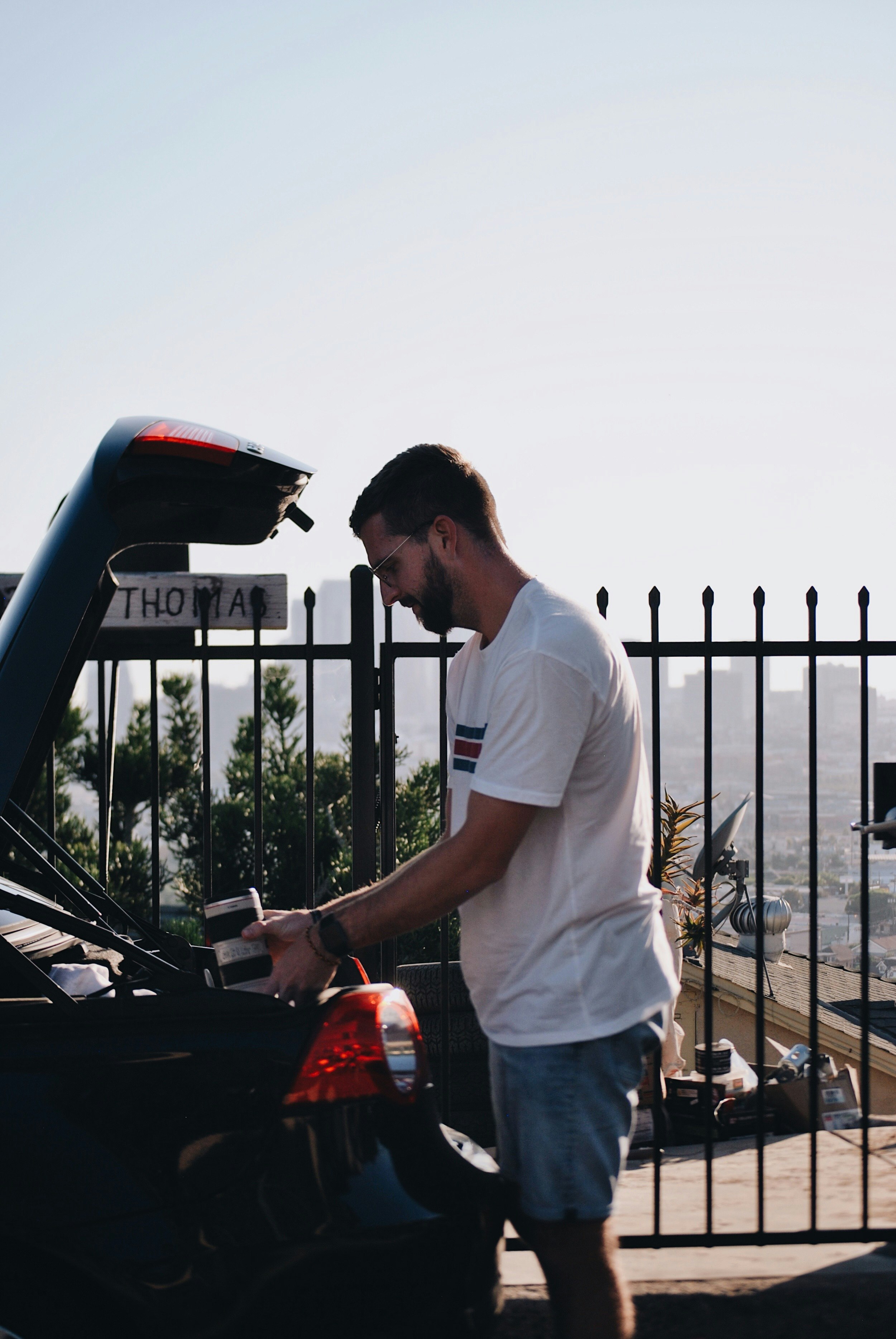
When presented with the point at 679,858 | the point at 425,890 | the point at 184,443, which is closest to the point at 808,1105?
the point at 679,858

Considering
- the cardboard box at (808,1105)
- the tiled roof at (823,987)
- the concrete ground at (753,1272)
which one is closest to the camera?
the concrete ground at (753,1272)

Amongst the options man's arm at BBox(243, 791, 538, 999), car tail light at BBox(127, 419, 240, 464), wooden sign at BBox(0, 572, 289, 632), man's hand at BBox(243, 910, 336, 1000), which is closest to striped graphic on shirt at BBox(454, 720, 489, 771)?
man's arm at BBox(243, 791, 538, 999)

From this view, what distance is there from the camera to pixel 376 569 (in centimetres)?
246

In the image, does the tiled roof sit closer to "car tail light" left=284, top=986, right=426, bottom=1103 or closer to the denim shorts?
the denim shorts

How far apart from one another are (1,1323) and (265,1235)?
18.1 inches

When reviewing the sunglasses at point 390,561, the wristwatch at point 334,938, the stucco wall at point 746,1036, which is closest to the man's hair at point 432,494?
the sunglasses at point 390,561

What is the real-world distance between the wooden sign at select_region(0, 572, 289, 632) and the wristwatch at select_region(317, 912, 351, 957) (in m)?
1.79

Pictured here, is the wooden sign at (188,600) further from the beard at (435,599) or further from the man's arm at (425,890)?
the man's arm at (425,890)

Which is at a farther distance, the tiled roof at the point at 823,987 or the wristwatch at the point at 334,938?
the tiled roof at the point at 823,987

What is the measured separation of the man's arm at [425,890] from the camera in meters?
2.05

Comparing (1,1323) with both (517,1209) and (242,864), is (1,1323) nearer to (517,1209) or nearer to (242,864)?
(517,1209)

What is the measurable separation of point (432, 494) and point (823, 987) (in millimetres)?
13458

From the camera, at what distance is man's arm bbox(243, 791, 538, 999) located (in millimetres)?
2055

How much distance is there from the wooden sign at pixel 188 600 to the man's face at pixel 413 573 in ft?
4.37
